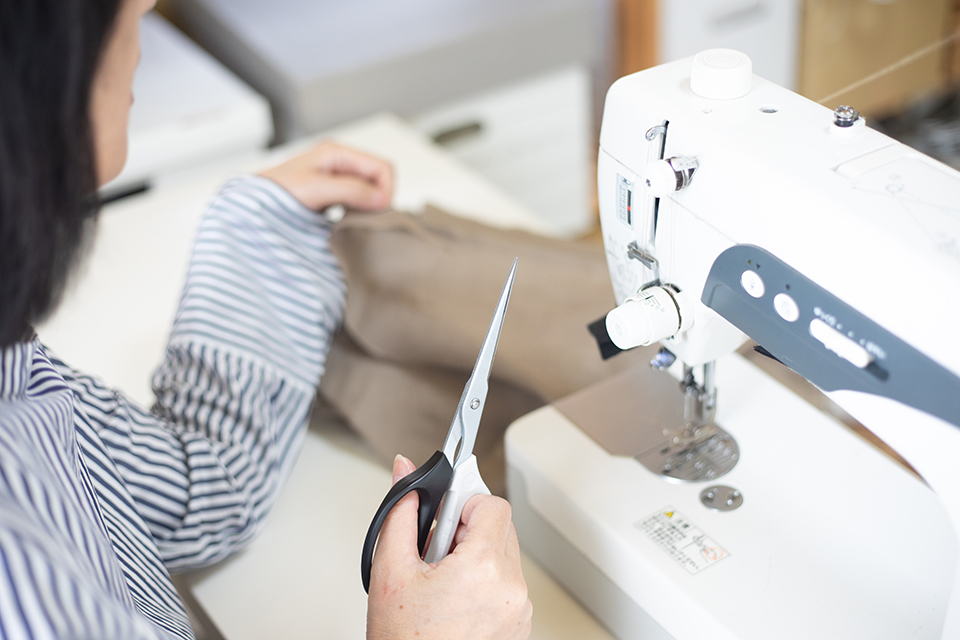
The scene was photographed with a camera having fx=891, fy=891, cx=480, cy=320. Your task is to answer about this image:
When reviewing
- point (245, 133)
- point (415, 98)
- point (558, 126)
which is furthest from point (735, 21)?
point (245, 133)

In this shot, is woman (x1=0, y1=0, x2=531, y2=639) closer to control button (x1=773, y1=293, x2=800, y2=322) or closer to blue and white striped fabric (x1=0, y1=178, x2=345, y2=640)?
blue and white striped fabric (x1=0, y1=178, x2=345, y2=640)

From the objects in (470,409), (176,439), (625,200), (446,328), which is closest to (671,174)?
(625,200)

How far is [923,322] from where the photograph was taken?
1.50ft

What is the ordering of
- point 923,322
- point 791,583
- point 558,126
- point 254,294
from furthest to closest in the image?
point 558,126 → point 254,294 → point 791,583 → point 923,322

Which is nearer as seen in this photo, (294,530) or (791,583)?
(791,583)

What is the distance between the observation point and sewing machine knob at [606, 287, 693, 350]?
1.99 ft

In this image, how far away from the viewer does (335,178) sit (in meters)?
0.96

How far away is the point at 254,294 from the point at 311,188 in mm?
138

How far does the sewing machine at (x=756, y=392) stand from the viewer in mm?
483

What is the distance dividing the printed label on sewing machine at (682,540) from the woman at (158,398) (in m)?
0.11

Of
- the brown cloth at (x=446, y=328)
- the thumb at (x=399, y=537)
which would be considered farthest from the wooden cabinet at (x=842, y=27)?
the thumb at (x=399, y=537)

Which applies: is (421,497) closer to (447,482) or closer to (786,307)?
(447,482)

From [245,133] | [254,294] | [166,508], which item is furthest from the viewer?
[245,133]

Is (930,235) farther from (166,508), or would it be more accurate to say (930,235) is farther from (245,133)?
(245,133)
